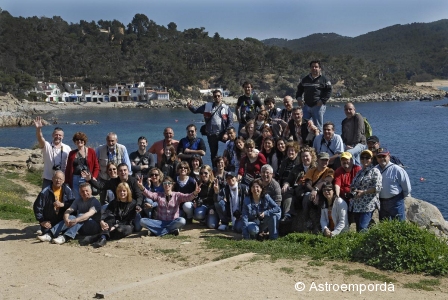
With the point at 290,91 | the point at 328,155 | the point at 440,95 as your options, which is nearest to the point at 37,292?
the point at 328,155

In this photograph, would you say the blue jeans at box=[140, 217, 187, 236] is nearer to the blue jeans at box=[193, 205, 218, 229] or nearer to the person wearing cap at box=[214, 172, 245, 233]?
the blue jeans at box=[193, 205, 218, 229]

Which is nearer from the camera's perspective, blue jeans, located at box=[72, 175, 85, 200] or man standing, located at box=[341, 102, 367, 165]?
blue jeans, located at box=[72, 175, 85, 200]

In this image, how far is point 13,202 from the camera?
14.5 meters

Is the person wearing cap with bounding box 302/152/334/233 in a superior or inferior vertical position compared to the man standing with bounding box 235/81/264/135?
inferior

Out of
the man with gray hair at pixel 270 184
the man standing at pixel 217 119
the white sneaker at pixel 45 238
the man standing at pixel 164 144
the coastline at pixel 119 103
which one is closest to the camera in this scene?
the man with gray hair at pixel 270 184

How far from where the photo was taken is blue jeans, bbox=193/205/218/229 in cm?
1047

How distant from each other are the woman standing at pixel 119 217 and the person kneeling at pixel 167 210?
0.90 feet

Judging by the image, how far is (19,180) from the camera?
1927 centimetres

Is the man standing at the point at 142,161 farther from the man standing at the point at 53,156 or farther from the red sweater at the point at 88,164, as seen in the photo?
the man standing at the point at 53,156

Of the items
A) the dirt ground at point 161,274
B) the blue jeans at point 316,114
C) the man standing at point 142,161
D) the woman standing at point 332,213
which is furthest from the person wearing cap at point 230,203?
the blue jeans at point 316,114

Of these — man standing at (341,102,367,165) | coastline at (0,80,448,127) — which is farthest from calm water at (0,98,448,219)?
man standing at (341,102,367,165)

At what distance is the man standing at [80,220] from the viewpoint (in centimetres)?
980

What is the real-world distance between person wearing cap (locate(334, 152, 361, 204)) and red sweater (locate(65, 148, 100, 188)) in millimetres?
4383

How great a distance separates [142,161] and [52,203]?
6.65ft
